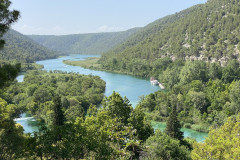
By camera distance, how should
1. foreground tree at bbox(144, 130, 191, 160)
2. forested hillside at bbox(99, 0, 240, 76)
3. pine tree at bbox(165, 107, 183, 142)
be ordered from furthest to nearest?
forested hillside at bbox(99, 0, 240, 76), pine tree at bbox(165, 107, 183, 142), foreground tree at bbox(144, 130, 191, 160)

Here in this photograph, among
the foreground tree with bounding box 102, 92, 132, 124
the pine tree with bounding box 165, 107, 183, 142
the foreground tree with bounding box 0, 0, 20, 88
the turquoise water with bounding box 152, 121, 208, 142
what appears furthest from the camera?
the turquoise water with bounding box 152, 121, 208, 142

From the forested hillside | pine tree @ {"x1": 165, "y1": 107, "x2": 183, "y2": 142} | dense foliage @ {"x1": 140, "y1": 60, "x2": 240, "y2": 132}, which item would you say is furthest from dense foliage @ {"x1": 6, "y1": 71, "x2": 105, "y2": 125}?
the forested hillside

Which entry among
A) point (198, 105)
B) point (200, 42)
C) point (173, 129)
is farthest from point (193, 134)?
point (200, 42)

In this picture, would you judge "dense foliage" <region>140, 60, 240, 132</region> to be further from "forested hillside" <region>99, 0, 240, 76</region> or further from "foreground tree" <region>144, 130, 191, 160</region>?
"forested hillside" <region>99, 0, 240, 76</region>

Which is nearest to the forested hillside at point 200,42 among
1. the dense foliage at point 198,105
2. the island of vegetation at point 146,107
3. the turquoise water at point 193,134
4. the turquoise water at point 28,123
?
the island of vegetation at point 146,107

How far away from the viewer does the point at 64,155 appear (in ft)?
46.9

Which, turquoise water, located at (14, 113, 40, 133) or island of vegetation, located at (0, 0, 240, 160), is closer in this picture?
island of vegetation, located at (0, 0, 240, 160)

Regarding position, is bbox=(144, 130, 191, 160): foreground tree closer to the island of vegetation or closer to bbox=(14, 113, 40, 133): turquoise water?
the island of vegetation

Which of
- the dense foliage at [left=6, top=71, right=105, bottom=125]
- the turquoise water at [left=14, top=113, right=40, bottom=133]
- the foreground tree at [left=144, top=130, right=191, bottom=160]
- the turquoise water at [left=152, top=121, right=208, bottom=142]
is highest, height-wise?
the foreground tree at [left=144, top=130, right=191, bottom=160]

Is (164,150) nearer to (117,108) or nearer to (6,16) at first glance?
(117,108)

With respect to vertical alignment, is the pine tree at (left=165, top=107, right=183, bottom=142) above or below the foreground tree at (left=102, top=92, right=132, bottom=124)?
below

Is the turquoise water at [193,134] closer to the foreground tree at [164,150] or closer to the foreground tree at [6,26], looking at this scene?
the foreground tree at [164,150]

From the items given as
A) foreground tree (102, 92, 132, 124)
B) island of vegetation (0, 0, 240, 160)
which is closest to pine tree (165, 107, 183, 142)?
island of vegetation (0, 0, 240, 160)

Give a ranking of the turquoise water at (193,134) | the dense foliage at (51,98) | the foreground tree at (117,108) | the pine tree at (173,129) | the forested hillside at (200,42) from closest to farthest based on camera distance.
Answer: the foreground tree at (117,108) < the pine tree at (173,129) < the turquoise water at (193,134) < the dense foliage at (51,98) < the forested hillside at (200,42)
